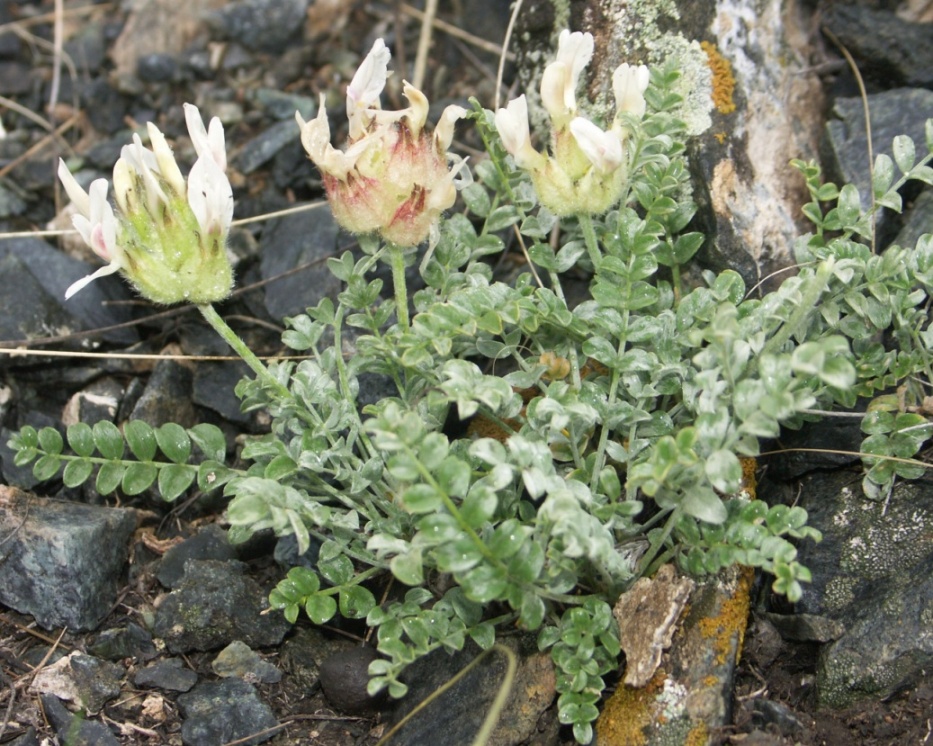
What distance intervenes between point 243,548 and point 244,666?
399 millimetres

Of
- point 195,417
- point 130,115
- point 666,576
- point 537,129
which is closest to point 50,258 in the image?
point 195,417

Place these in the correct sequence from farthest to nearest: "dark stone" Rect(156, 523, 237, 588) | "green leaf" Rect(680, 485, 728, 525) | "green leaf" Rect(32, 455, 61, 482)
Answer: "dark stone" Rect(156, 523, 237, 588)
"green leaf" Rect(32, 455, 61, 482)
"green leaf" Rect(680, 485, 728, 525)

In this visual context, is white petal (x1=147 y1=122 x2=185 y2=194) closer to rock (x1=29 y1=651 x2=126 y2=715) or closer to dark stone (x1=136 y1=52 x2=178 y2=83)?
rock (x1=29 y1=651 x2=126 y2=715)

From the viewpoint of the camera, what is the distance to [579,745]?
96.7 inches

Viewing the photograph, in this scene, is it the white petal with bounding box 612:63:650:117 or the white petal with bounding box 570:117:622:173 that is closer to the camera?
the white petal with bounding box 570:117:622:173

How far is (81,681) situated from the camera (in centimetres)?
271

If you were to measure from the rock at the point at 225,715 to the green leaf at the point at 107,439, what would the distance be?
0.65 meters

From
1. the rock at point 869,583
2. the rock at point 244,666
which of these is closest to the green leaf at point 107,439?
the rock at point 244,666

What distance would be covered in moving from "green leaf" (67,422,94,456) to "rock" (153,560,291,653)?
415 millimetres

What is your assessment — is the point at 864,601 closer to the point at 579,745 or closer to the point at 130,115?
the point at 579,745

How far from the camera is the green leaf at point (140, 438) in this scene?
2822 millimetres

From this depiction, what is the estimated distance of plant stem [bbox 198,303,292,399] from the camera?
8.73ft

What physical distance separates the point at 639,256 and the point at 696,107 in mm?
804

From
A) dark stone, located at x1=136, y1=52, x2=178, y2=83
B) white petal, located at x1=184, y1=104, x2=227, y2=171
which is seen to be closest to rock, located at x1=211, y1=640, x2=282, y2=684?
white petal, located at x1=184, y1=104, x2=227, y2=171
